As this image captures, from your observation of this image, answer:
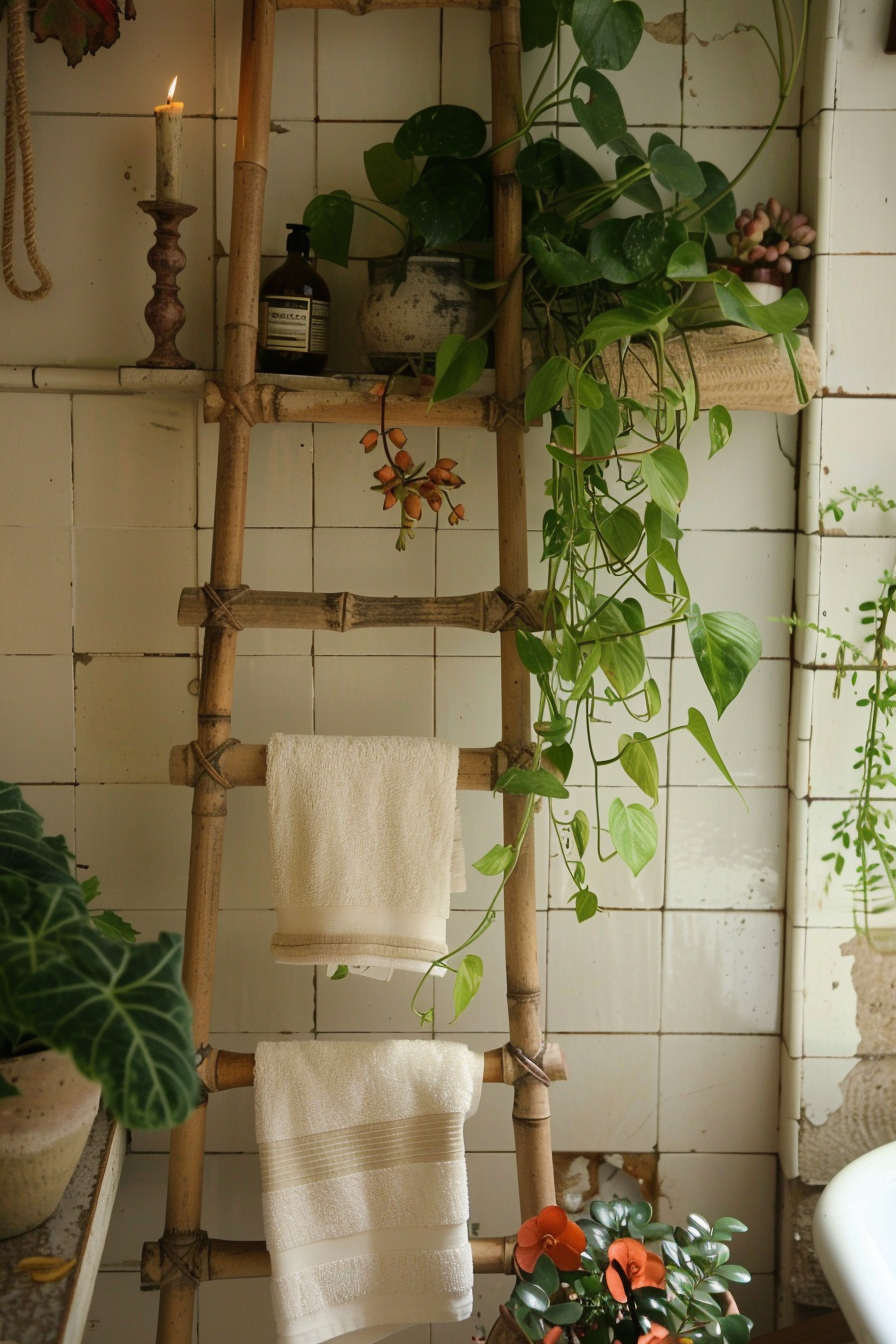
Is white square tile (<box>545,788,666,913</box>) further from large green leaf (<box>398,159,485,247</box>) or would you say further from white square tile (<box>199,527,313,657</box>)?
large green leaf (<box>398,159,485,247</box>)

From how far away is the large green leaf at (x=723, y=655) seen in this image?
1002 millimetres

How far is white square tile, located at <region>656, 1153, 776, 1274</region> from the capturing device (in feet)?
4.62

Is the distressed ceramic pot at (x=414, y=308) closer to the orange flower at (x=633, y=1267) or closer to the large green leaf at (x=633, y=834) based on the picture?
the large green leaf at (x=633, y=834)

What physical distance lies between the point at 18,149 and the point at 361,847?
2.98 feet

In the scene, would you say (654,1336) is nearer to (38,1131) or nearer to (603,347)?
(38,1131)

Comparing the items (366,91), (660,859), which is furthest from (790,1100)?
(366,91)

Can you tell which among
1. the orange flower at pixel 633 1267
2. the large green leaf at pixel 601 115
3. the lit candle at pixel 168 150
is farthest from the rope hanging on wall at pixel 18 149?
the orange flower at pixel 633 1267

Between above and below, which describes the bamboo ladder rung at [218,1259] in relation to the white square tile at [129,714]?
below

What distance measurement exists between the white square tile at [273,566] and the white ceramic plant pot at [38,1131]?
0.58 metres

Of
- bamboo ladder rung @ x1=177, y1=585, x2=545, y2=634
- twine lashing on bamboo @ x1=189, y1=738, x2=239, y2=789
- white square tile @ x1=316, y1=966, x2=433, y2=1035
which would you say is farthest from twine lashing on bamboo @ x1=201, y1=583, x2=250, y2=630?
white square tile @ x1=316, y1=966, x2=433, y2=1035

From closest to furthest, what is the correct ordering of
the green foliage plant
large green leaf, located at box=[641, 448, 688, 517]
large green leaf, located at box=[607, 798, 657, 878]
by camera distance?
the green foliage plant, large green leaf, located at box=[641, 448, 688, 517], large green leaf, located at box=[607, 798, 657, 878]

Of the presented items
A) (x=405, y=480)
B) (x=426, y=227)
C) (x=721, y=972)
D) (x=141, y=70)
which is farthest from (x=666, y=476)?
(x=141, y=70)

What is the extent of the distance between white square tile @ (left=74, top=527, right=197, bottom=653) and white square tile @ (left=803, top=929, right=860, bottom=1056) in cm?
93

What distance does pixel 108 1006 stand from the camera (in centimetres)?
65
